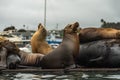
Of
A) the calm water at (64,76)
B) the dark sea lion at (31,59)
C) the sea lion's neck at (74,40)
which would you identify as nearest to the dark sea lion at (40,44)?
the dark sea lion at (31,59)

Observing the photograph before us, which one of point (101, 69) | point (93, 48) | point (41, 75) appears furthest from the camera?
point (93, 48)

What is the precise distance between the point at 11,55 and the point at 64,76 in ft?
10.6

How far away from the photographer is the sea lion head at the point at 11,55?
16.6m

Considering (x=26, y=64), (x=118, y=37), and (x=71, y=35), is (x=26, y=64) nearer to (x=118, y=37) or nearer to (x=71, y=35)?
(x=71, y=35)

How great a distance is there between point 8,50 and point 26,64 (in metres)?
0.87

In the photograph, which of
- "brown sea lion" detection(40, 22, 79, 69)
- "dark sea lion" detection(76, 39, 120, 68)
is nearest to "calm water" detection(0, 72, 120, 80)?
"brown sea lion" detection(40, 22, 79, 69)

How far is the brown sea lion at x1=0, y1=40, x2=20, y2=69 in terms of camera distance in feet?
54.5

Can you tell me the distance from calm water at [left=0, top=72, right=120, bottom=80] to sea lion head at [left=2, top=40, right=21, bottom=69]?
1247 millimetres

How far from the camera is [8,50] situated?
1708 centimetres

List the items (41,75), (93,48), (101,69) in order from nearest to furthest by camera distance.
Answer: (41,75), (101,69), (93,48)

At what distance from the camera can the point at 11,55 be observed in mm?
16891

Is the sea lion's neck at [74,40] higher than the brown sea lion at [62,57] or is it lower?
higher

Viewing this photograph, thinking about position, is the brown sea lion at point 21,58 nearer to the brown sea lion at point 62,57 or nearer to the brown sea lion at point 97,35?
the brown sea lion at point 62,57

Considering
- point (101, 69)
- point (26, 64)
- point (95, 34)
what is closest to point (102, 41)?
point (95, 34)
